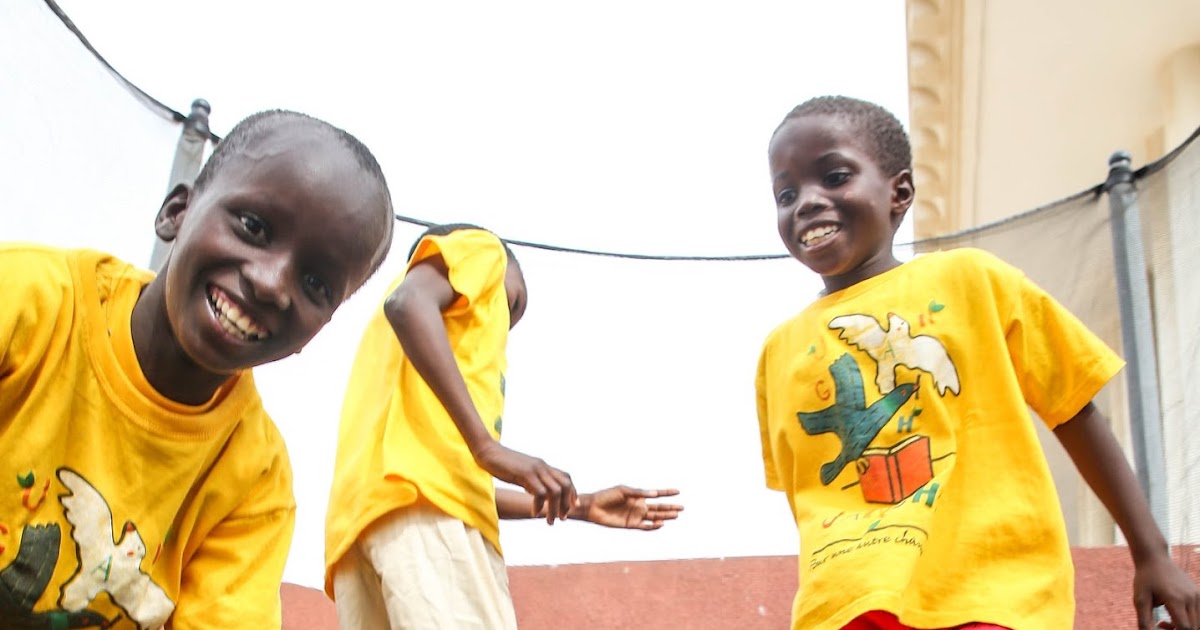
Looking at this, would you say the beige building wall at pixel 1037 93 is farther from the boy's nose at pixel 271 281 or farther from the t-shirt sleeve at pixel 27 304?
the t-shirt sleeve at pixel 27 304

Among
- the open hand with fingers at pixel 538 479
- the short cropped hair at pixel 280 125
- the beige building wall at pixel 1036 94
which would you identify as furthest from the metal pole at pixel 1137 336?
the beige building wall at pixel 1036 94

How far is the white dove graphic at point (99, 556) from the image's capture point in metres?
1.65

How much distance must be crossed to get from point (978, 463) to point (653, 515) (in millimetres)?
671

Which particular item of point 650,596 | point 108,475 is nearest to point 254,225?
point 108,475

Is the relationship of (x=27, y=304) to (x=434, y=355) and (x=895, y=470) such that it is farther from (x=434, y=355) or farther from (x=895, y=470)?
(x=895, y=470)

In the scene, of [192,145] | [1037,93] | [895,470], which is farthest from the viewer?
[1037,93]

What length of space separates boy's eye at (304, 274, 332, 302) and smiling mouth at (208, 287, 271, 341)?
3.4 inches

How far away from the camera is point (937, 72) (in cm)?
614

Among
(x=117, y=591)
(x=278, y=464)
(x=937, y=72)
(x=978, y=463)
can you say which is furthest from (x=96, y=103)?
(x=937, y=72)

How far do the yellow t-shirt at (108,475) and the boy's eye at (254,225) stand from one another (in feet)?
0.79

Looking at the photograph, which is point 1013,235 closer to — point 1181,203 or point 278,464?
point 1181,203

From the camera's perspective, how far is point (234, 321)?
1.62 metres

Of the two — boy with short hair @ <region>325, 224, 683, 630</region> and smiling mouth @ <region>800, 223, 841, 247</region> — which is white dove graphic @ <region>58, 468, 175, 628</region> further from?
smiling mouth @ <region>800, 223, 841, 247</region>

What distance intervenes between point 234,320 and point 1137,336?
6.73 feet
